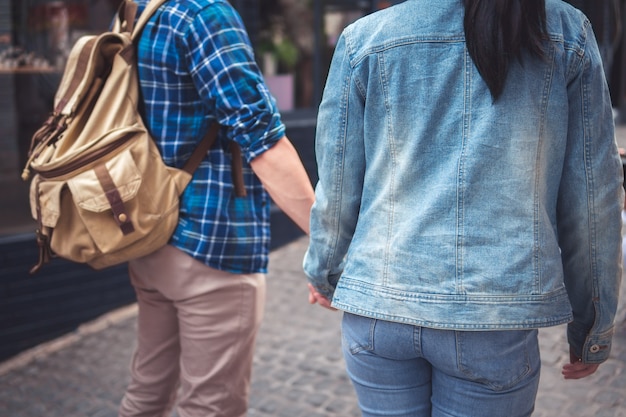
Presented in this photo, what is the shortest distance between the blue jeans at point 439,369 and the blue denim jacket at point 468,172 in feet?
0.16

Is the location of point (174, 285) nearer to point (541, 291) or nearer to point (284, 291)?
point (541, 291)

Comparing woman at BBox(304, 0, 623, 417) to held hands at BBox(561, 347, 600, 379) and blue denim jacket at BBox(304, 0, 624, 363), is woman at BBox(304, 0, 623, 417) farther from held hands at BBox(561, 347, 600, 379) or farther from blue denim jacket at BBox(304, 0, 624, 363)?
held hands at BBox(561, 347, 600, 379)

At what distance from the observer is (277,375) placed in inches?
164

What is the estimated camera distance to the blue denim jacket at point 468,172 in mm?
1636

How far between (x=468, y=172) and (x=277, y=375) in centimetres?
276

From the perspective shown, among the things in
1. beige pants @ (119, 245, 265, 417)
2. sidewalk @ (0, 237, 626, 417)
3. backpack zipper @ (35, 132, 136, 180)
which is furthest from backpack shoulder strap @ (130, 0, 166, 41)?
sidewalk @ (0, 237, 626, 417)

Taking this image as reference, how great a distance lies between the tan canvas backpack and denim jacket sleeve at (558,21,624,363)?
113cm

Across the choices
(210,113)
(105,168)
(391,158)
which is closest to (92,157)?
(105,168)

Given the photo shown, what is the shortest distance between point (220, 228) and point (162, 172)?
25 cm

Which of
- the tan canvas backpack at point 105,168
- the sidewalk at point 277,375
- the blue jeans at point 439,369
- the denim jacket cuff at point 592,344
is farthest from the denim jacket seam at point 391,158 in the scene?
the sidewalk at point 277,375

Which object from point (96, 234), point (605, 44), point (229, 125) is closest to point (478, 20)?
point (229, 125)

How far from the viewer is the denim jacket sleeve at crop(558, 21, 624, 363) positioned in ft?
5.56

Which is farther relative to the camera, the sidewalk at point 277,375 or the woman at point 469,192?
the sidewalk at point 277,375

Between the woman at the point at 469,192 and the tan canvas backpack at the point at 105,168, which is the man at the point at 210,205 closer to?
the tan canvas backpack at the point at 105,168
